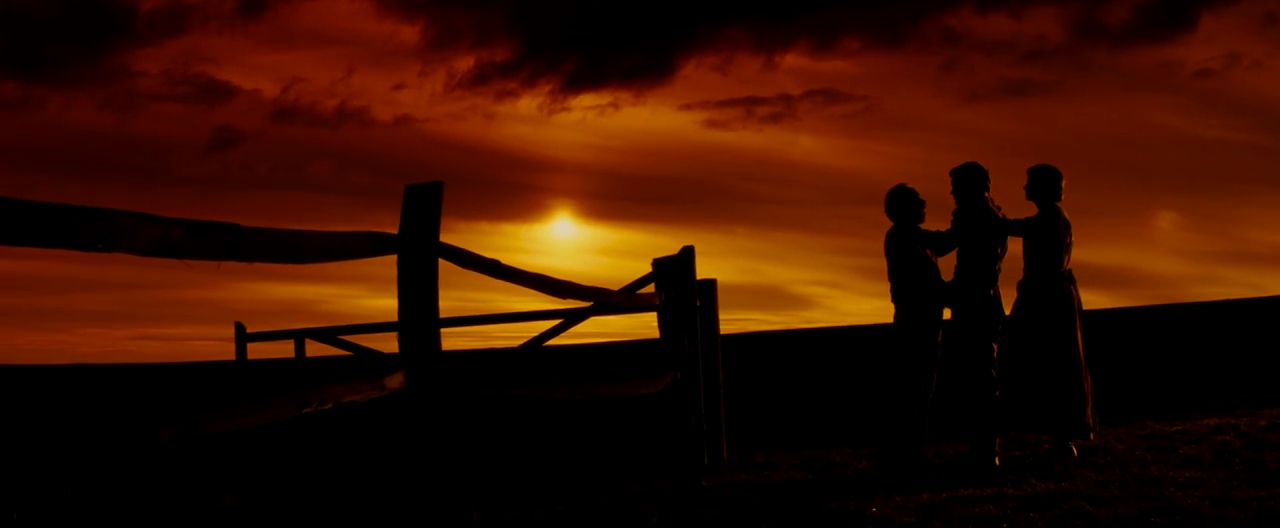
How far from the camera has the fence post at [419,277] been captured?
15.5ft

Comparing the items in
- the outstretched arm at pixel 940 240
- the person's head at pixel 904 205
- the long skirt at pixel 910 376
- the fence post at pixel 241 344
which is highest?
the person's head at pixel 904 205

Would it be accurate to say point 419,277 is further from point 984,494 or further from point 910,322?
point 984,494

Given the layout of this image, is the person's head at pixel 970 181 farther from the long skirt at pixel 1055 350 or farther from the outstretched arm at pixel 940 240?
the long skirt at pixel 1055 350

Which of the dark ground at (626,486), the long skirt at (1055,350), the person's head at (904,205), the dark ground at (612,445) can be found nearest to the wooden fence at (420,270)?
the dark ground at (612,445)

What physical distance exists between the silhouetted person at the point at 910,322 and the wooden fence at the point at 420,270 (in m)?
1.23

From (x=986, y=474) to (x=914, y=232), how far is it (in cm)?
156

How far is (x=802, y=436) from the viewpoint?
877cm

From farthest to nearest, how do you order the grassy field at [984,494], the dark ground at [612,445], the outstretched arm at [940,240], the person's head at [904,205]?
1. the outstretched arm at [940,240]
2. the person's head at [904,205]
3. the grassy field at [984,494]
4. the dark ground at [612,445]

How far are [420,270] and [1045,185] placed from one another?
4.15 meters

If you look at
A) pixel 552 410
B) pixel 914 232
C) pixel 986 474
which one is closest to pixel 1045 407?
pixel 986 474

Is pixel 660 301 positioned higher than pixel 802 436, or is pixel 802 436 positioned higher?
pixel 660 301

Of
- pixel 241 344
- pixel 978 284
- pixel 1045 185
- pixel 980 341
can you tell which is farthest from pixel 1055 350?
pixel 241 344

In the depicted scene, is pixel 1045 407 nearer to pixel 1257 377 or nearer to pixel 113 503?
pixel 1257 377

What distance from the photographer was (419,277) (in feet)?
15.5
